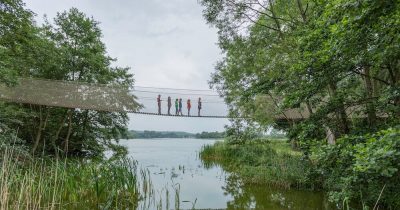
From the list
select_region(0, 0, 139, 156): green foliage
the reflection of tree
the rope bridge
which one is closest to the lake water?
the reflection of tree

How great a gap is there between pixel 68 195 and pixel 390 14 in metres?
4.48

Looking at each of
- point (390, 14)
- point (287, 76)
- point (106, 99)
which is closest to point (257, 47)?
point (287, 76)

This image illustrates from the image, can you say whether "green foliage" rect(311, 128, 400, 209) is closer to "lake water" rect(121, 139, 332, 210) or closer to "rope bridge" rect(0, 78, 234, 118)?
"lake water" rect(121, 139, 332, 210)

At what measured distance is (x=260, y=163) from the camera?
353 inches

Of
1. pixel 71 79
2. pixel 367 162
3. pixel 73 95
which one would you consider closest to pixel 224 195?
pixel 367 162

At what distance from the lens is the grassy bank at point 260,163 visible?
21.7ft

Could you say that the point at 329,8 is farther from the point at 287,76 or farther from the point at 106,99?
the point at 106,99

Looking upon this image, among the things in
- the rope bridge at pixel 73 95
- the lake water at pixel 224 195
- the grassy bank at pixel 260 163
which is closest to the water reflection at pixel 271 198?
the lake water at pixel 224 195

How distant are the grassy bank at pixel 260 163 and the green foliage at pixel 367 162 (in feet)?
4.81

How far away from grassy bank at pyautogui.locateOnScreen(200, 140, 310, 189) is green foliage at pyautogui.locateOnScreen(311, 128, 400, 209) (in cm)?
147

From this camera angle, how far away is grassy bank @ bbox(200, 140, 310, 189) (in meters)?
6.61

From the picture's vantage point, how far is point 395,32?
2926 mm

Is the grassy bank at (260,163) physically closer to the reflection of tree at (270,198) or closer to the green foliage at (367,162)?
the reflection of tree at (270,198)

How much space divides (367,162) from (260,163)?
6888 millimetres
